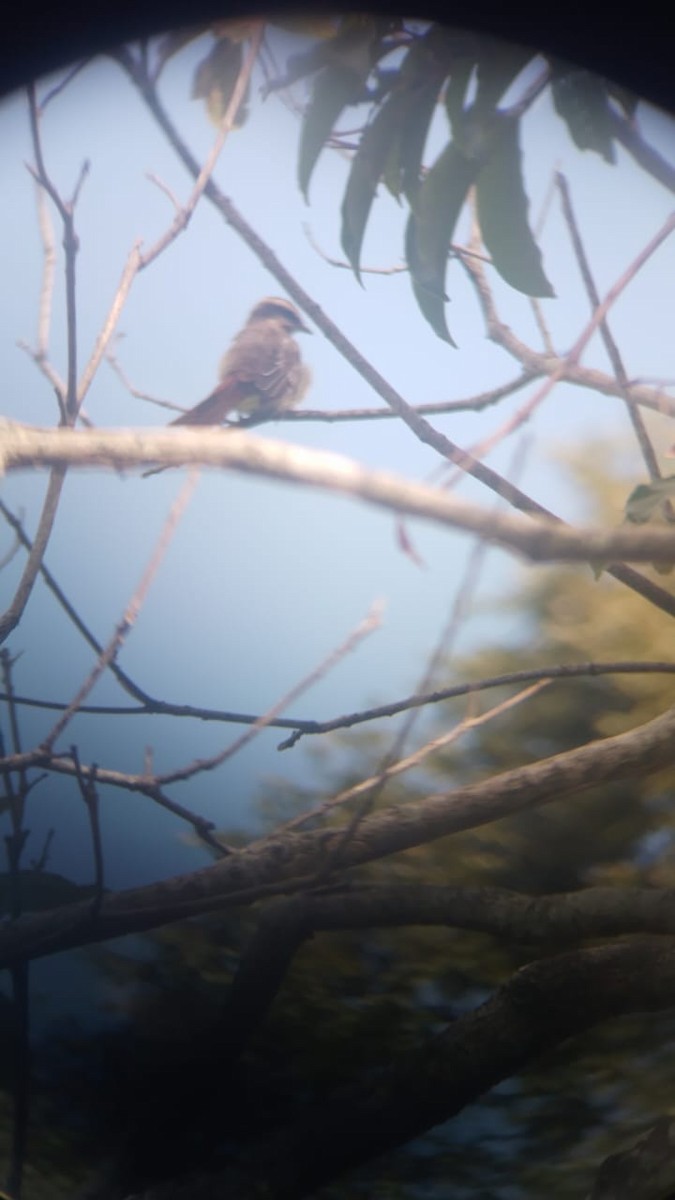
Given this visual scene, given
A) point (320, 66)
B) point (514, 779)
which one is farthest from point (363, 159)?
point (514, 779)

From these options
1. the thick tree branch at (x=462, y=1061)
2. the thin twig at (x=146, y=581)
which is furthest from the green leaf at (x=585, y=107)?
the thick tree branch at (x=462, y=1061)

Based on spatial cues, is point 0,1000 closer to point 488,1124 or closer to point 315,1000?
point 315,1000

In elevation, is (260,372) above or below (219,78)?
below

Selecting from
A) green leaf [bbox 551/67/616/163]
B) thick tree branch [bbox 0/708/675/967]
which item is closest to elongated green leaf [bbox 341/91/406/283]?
green leaf [bbox 551/67/616/163]

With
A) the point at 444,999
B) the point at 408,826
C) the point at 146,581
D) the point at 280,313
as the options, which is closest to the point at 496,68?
the point at 280,313

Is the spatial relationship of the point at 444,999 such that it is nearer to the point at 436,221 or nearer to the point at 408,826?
the point at 408,826

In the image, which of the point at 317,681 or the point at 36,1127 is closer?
the point at 317,681
